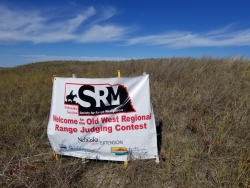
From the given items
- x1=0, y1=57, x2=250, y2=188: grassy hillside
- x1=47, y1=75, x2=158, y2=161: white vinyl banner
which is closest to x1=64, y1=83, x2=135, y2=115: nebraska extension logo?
x1=47, y1=75, x2=158, y2=161: white vinyl banner

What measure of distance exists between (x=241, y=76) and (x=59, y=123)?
523 centimetres

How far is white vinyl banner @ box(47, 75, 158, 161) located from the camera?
2371 mm

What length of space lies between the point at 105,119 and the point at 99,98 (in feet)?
0.88

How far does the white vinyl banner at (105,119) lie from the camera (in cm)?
237

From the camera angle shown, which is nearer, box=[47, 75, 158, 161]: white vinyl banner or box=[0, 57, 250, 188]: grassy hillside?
box=[0, 57, 250, 188]: grassy hillside

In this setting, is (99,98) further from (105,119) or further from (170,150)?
(170,150)

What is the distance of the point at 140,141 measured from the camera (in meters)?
2.37

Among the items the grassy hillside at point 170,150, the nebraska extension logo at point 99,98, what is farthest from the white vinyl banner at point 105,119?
the grassy hillside at point 170,150

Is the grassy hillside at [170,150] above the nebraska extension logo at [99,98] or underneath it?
underneath

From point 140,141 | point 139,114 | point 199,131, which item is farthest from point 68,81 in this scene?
point 199,131

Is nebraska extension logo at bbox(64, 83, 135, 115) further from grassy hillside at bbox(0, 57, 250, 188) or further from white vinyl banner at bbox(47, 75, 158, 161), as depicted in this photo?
grassy hillside at bbox(0, 57, 250, 188)

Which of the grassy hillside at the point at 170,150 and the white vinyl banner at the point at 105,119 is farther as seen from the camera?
the white vinyl banner at the point at 105,119

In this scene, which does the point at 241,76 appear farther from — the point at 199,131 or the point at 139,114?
the point at 139,114

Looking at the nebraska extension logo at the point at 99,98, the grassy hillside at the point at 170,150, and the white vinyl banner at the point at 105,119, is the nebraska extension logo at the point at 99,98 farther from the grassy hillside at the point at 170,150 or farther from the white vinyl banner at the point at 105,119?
the grassy hillside at the point at 170,150
